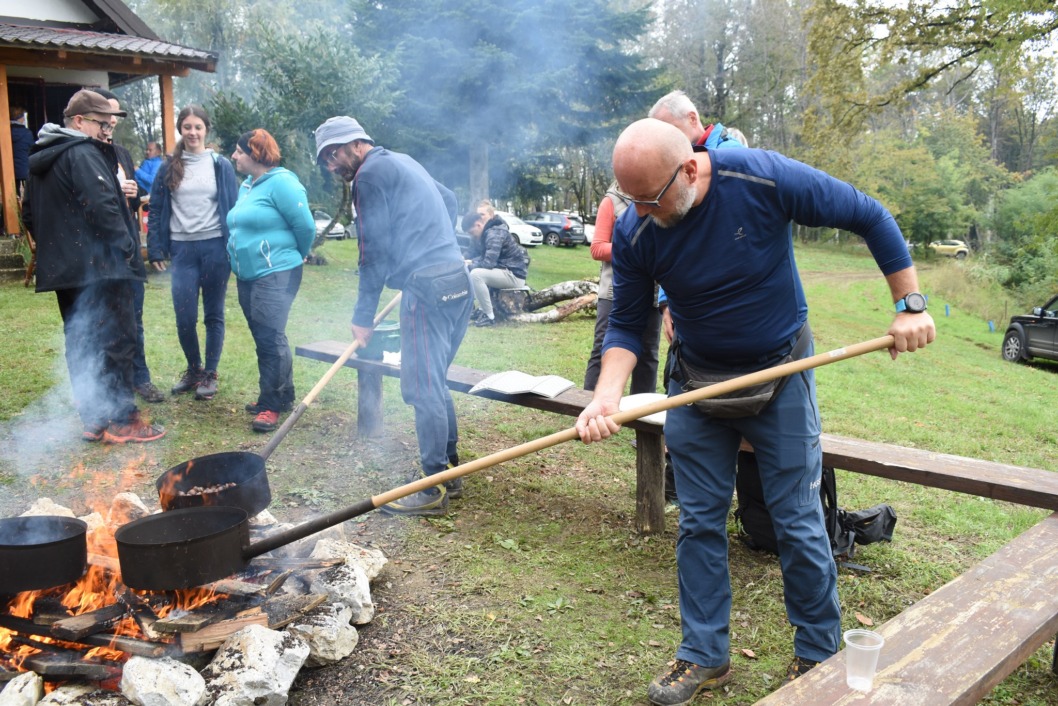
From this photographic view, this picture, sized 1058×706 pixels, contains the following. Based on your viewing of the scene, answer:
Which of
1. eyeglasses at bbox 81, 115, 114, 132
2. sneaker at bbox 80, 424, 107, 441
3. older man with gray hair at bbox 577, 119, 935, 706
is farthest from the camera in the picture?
sneaker at bbox 80, 424, 107, 441

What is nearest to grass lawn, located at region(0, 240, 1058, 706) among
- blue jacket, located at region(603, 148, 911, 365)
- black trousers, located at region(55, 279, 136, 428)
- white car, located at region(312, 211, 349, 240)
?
black trousers, located at region(55, 279, 136, 428)

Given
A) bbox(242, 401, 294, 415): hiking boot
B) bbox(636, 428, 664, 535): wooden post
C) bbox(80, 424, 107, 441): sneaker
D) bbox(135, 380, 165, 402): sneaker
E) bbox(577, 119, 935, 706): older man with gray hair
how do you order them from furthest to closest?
bbox(135, 380, 165, 402): sneaker, bbox(242, 401, 294, 415): hiking boot, bbox(80, 424, 107, 441): sneaker, bbox(636, 428, 664, 535): wooden post, bbox(577, 119, 935, 706): older man with gray hair

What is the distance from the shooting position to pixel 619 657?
308 centimetres

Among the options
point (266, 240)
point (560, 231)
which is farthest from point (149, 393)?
point (560, 231)

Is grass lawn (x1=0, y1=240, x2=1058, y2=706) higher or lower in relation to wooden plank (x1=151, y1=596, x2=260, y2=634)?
lower

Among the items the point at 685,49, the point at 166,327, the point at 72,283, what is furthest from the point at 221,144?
the point at 685,49

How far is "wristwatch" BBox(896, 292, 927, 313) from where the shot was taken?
2557mm

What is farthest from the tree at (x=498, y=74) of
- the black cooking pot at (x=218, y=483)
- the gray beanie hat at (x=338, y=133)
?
the black cooking pot at (x=218, y=483)

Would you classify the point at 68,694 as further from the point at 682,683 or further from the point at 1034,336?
the point at 1034,336

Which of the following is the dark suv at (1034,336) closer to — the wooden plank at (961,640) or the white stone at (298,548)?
the wooden plank at (961,640)

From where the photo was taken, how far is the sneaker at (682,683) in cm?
274

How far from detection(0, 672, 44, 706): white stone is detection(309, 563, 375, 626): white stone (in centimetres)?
97

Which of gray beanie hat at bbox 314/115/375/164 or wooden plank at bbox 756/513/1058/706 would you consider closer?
wooden plank at bbox 756/513/1058/706

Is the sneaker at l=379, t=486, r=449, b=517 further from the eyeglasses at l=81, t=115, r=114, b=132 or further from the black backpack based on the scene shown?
the eyeglasses at l=81, t=115, r=114, b=132
